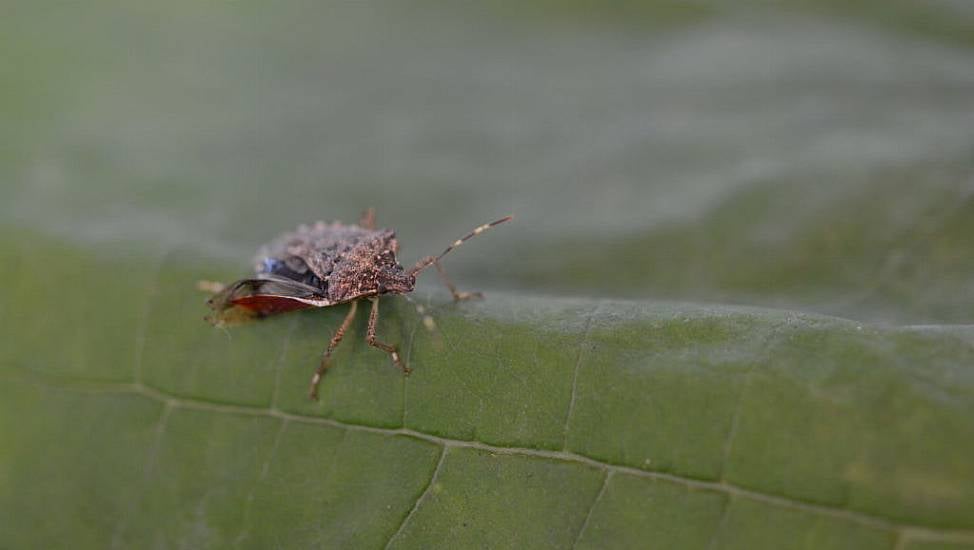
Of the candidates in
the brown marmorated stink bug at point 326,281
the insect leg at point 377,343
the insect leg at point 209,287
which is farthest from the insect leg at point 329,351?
the insect leg at point 209,287

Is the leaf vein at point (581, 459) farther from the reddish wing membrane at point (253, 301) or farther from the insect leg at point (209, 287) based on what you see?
the insect leg at point (209, 287)

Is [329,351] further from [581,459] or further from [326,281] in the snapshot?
[581,459]


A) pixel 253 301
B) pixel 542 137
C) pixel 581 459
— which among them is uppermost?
pixel 542 137

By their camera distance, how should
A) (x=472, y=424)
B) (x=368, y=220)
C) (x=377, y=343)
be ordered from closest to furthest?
(x=472, y=424)
(x=377, y=343)
(x=368, y=220)

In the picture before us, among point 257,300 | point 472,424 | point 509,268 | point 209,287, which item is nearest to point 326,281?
point 257,300

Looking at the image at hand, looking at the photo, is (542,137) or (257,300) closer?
(257,300)

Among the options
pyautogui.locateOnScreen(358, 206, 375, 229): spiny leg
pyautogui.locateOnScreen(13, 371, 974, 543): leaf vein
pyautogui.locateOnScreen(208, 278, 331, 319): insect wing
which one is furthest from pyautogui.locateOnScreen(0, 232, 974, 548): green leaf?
pyautogui.locateOnScreen(358, 206, 375, 229): spiny leg

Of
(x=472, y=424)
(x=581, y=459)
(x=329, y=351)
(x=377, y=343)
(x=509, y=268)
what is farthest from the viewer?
(x=509, y=268)
